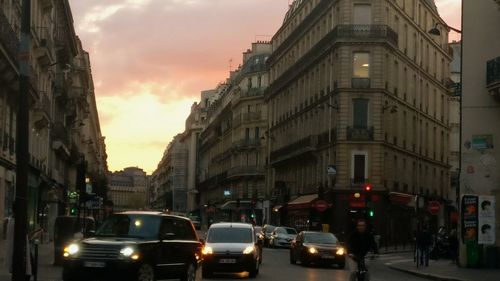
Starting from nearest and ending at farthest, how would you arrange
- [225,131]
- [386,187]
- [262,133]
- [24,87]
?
[24,87] < [386,187] < [262,133] < [225,131]

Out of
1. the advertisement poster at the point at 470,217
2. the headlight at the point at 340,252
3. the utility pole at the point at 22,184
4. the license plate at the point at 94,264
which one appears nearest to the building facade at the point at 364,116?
the headlight at the point at 340,252

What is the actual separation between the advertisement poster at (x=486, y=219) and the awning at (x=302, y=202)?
3118 centimetres

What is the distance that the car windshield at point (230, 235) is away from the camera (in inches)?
1008

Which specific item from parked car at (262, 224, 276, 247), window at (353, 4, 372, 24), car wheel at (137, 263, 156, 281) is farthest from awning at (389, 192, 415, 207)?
car wheel at (137, 263, 156, 281)

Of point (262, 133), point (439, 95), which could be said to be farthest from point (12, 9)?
point (262, 133)

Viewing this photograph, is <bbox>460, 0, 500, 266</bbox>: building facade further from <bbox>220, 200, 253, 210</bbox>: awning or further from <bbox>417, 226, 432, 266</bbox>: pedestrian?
<bbox>220, 200, 253, 210</bbox>: awning

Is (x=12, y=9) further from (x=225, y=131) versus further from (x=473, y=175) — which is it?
(x=225, y=131)

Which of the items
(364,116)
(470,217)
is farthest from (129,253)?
(364,116)

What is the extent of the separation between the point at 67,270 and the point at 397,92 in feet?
158

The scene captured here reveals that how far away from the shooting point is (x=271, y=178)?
83.2 m

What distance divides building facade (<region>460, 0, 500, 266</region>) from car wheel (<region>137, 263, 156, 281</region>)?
17.4 m

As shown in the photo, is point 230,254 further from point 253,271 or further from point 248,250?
point 253,271

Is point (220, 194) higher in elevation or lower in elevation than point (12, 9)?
lower

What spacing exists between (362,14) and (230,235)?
37.7m
